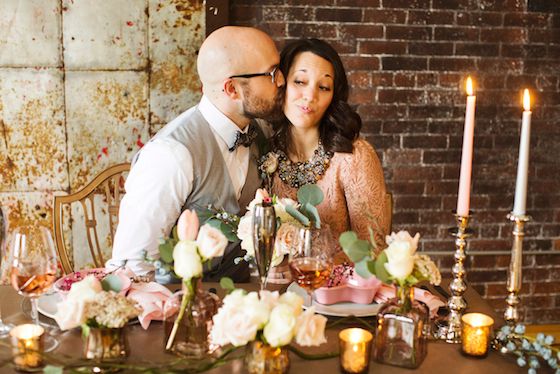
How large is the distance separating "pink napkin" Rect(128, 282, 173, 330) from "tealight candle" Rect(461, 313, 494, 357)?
63 cm

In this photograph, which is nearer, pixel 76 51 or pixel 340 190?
pixel 340 190

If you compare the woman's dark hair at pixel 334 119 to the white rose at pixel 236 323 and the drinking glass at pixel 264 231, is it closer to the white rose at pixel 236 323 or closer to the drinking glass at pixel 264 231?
the drinking glass at pixel 264 231

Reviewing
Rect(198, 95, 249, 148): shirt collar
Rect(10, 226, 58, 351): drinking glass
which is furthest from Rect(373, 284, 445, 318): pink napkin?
Rect(198, 95, 249, 148): shirt collar

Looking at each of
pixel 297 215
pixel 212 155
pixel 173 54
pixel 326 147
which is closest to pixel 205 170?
pixel 212 155

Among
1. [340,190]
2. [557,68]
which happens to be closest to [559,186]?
[557,68]

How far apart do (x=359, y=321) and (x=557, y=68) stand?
238 centimetres

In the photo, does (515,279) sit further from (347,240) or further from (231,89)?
(231,89)

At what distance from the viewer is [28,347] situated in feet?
3.80

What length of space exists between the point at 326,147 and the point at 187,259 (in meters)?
1.23

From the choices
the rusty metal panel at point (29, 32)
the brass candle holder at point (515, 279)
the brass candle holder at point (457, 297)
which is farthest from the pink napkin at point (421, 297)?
the rusty metal panel at point (29, 32)

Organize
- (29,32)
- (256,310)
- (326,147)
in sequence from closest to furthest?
(256,310) → (326,147) → (29,32)

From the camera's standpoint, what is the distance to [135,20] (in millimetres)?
2691

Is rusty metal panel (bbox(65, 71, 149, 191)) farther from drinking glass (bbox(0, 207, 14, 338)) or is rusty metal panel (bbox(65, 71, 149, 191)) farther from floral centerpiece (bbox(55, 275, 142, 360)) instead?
floral centerpiece (bbox(55, 275, 142, 360))

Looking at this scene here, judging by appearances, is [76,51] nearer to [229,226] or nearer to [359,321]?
[229,226]
